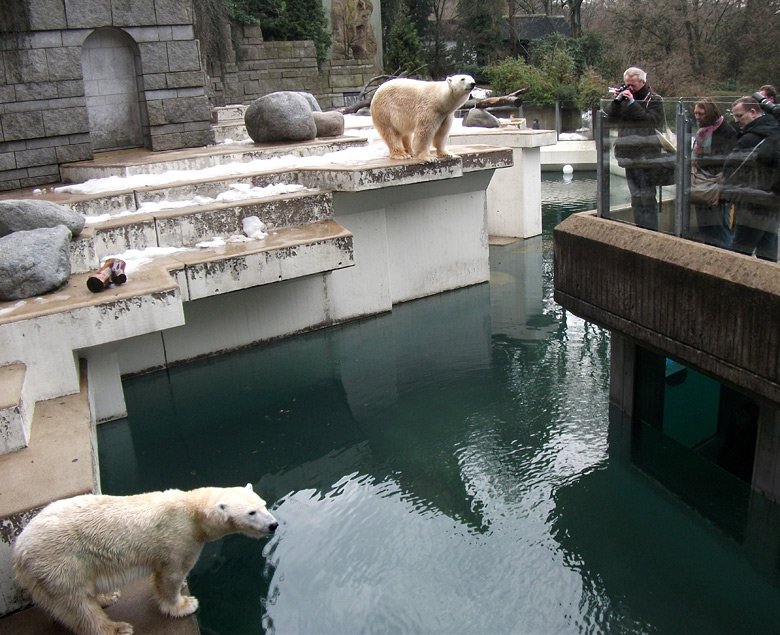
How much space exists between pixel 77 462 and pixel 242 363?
3.92 metres

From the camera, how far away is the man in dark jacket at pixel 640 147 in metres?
5.06

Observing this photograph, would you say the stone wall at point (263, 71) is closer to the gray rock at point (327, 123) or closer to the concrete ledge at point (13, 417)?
the gray rock at point (327, 123)

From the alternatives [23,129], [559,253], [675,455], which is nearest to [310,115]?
[23,129]

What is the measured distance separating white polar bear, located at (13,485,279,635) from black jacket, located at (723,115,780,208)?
3081 millimetres

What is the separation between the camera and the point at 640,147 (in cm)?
521

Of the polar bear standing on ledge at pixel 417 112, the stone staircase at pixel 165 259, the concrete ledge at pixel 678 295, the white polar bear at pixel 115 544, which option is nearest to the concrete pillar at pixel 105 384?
the stone staircase at pixel 165 259

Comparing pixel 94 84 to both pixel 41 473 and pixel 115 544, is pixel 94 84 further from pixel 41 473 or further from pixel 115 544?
pixel 115 544

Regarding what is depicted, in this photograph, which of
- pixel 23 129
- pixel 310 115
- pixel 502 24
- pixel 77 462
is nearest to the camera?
pixel 77 462

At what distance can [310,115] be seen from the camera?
417 inches

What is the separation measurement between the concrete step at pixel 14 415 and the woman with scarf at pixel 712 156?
13.3 ft

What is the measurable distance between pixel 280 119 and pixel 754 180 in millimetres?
7227

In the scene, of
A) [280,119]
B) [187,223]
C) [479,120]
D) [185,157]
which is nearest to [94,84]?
[185,157]

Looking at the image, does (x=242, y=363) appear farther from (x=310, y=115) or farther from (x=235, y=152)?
(x=310, y=115)

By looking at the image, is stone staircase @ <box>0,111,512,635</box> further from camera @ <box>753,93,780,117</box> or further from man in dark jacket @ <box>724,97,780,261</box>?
A: camera @ <box>753,93,780,117</box>
